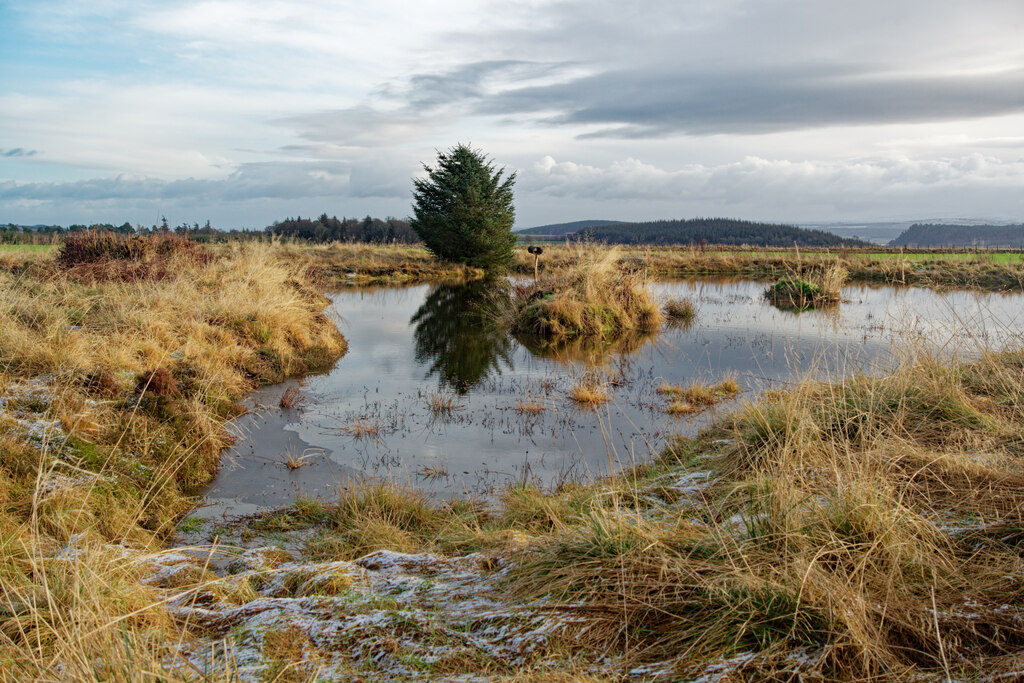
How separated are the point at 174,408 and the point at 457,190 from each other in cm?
2396

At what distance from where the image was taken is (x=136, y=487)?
541 cm

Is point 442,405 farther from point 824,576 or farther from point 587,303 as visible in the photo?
point 587,303

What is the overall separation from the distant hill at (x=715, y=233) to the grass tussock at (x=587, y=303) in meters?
55.1

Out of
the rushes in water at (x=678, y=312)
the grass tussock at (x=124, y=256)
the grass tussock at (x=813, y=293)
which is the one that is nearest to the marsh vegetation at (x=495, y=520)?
the grass tussock at (x=124, y=256)

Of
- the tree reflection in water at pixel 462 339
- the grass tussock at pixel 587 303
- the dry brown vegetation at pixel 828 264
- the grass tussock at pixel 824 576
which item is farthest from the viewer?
the dry brown vegetation at pixel 828 264

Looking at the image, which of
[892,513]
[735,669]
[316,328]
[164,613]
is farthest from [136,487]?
[316,328]

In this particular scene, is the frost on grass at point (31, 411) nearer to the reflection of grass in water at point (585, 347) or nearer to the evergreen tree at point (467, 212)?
the reflection of grass in water at point (585, 347)

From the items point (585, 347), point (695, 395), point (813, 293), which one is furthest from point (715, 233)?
point (695, 395)

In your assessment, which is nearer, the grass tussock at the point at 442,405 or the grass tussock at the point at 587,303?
the grass tussock at the point at 442,405

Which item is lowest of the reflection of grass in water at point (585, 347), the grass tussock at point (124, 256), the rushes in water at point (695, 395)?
the rushes in water at point (695, 395)

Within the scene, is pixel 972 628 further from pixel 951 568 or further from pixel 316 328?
pixel 316 328

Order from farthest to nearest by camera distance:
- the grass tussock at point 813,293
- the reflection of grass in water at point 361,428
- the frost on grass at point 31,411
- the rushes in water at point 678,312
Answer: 1. the grass tussock at point 813,293
2. the rushes in water at point 678,312
3. the reflection of grass in water at point 361,428
4. the frost on grass at point 31,411

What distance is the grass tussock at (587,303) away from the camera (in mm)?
14703

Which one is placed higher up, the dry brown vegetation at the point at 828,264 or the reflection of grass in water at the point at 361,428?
the dry brown vegetation at the point at 828,264
